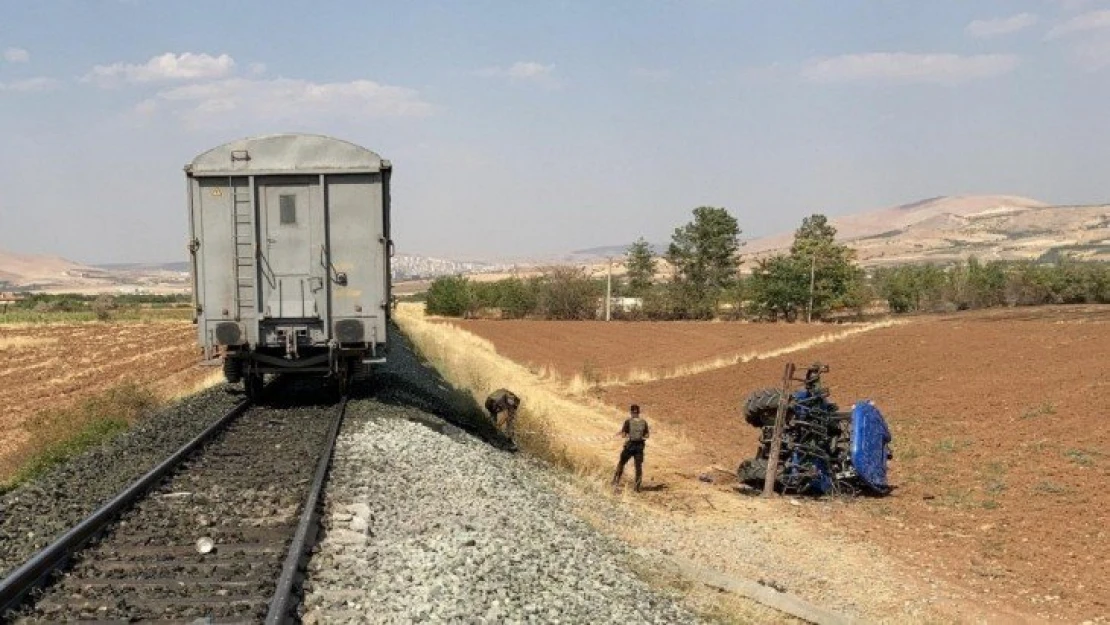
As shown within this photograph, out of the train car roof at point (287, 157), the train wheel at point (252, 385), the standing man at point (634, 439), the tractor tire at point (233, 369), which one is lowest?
the standing man at point (634, 439)

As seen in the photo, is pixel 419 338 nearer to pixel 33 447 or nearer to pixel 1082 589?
pixel 33 447

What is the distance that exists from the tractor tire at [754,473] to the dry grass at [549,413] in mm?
2383

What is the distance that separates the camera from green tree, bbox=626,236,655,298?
94875 mm

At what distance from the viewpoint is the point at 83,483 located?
944 centimetres

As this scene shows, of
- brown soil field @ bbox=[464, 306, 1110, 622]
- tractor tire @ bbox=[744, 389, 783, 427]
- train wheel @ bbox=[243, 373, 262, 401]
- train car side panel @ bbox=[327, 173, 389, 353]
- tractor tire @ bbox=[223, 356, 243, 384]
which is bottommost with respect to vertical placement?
brown soil field @ bbox=[464, 306, 1110, 622]

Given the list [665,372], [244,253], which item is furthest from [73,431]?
[665,372]

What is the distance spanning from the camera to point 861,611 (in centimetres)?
933

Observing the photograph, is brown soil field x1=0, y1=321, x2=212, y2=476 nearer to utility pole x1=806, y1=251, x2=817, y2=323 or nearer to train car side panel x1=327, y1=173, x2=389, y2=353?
train car side panel x1=327, y1=173, x2=389, y2=353

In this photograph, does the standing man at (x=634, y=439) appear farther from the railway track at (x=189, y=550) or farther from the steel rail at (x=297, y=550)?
the steel rail at (x=297, y=550)

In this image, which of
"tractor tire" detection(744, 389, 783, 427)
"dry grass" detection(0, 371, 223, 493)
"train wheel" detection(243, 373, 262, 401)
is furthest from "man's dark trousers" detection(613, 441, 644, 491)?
"dry grass" detection(0, 371, 223, 493)

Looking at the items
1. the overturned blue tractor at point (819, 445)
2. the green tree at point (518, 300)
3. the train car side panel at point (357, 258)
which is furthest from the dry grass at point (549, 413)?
the green tree at point (518, 300)

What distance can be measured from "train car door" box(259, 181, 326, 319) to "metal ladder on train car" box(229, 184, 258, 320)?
0.57 ft

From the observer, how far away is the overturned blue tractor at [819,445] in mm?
14883

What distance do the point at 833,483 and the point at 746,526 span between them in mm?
2945
